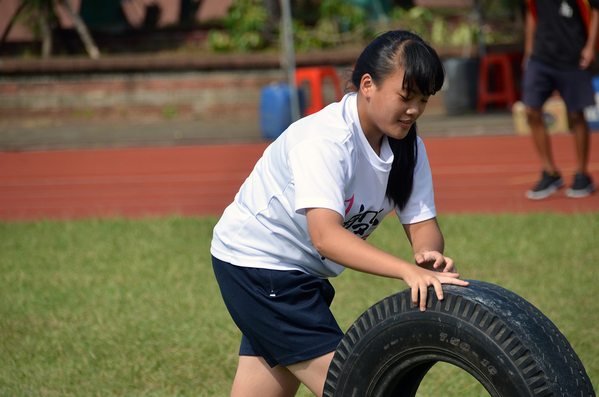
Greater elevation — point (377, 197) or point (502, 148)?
point (377, 197)

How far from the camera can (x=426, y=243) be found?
7.17 ft

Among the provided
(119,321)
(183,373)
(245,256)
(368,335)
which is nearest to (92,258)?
(119,321)

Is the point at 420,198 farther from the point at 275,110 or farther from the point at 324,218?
the point at 275,110

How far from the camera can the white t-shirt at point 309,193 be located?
1.90 meters

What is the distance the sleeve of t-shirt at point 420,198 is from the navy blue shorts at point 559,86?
14.1 feet

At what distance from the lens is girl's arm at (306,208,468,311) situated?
1771 millimetres

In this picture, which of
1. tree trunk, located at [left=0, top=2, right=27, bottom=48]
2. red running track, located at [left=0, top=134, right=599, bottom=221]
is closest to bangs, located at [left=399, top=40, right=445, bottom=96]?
red running track, located at [left=0, top=134, right=599, bottom=221]

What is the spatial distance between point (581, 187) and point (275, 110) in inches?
250

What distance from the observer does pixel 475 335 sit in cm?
168

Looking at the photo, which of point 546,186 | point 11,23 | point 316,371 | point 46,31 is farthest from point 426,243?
point 11,23

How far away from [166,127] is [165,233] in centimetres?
870

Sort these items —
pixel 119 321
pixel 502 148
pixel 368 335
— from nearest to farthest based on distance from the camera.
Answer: pixel 368 335 < pixel 119 321 < pixel 502 148

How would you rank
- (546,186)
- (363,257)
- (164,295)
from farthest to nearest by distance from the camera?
(546,186), (164,295), (363,257)

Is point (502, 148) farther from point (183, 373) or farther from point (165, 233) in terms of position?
point (183, 373)
